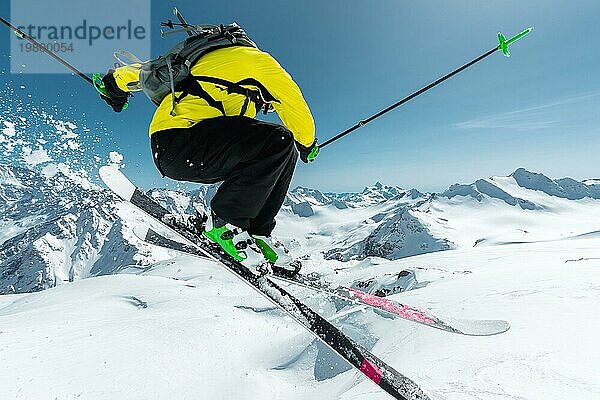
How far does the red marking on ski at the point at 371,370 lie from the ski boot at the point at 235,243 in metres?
1.32

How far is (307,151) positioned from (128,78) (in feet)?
6.01

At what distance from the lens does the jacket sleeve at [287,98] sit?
2910mm

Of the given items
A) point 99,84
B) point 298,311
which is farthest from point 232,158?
point 99,84

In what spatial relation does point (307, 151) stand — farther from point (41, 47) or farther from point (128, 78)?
point (41, 47)

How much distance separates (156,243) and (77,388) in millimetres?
1865

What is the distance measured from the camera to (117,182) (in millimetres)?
4453

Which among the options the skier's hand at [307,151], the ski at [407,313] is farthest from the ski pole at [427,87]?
the ski at [407,313]

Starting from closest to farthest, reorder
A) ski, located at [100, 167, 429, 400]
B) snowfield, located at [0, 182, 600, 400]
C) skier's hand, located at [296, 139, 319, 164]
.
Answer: ski, located at [100, 167, 429, 400]
snowfield, located at [0, 182, 600, 400]
skier's hand, located at [296, 139, 319, 164]

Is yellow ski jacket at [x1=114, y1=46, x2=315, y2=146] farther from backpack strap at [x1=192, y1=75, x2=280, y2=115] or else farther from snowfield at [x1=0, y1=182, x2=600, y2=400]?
snowfield at [x1=0, y1=182, x2=600, y2=400]

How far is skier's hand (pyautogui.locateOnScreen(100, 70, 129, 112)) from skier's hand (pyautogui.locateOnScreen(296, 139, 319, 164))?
1.88 m

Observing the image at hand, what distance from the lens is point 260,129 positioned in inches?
129

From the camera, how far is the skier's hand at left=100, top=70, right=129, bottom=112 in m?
3.90

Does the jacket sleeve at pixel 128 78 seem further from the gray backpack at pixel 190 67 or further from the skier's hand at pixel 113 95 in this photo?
the gray backpack at pixel 190 67

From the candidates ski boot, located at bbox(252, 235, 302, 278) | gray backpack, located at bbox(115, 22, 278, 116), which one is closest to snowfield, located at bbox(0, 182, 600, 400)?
ski boot, located at bbox(252, 235, 302, 278)
